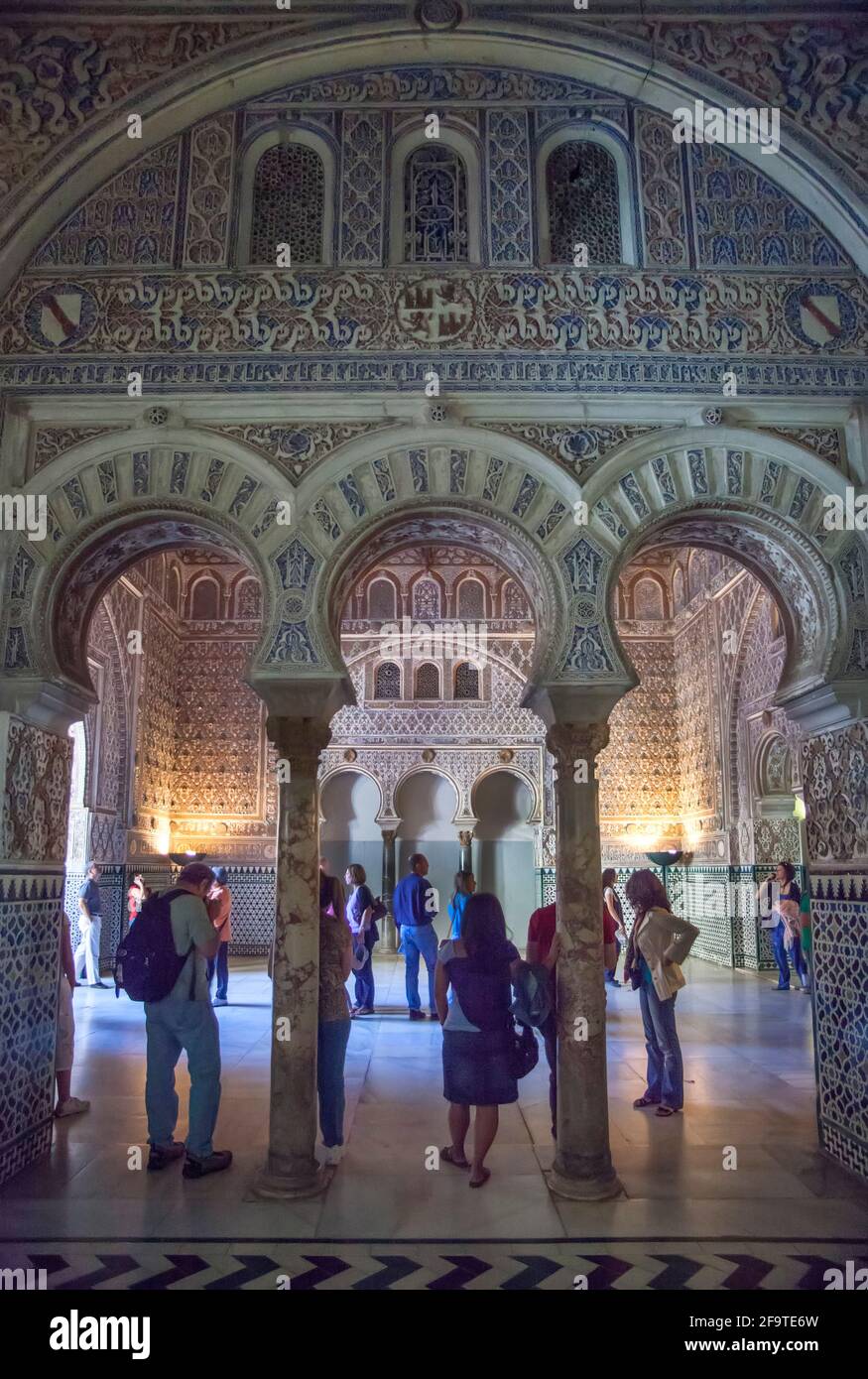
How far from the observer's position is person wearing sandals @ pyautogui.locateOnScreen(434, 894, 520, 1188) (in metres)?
4.80

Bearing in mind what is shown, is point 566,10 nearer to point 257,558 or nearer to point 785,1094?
point 257,558

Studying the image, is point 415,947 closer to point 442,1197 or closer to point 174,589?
point 442,1197

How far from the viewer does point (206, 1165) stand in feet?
16.8

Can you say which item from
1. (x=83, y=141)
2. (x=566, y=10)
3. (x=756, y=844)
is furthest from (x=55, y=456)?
(x=756, y=844)

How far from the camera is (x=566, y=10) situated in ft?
19.8

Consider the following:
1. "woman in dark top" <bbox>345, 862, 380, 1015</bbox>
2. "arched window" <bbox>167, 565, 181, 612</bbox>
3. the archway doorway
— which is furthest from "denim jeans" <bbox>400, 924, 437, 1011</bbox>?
"arched window" <bbox>167, 565, 181, 612</bbox>

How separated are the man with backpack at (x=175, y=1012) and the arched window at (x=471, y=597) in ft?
38.4

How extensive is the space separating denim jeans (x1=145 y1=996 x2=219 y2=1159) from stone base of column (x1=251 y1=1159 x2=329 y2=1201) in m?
0.42

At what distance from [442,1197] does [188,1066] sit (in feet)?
4.89

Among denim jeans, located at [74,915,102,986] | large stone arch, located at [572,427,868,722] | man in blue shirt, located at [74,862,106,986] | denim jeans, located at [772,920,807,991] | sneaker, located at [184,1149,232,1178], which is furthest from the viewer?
denim jeans, located at [74,915,102,986]

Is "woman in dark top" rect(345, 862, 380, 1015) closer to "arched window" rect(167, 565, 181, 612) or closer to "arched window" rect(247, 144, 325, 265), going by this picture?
"arched window" rect(247, 144, 325, 265)

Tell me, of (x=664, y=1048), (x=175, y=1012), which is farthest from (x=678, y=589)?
(x=175, y=1012)

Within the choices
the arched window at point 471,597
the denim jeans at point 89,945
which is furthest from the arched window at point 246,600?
the denim jeans at point 89,945

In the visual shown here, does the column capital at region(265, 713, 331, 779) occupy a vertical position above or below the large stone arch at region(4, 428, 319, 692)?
below
